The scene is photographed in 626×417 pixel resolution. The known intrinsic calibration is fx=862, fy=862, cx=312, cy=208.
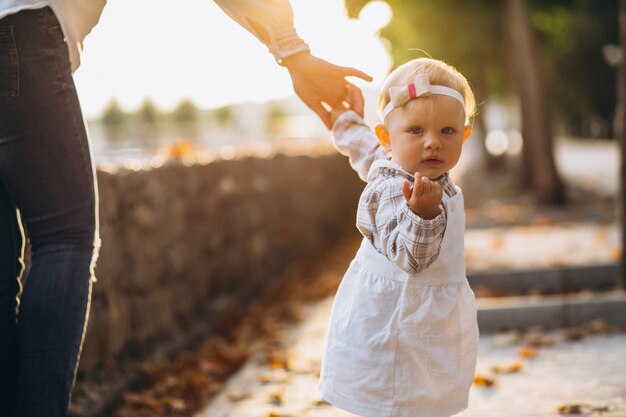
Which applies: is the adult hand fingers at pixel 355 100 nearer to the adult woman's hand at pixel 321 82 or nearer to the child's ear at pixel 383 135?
the adult woman's hand at pixel 321 82

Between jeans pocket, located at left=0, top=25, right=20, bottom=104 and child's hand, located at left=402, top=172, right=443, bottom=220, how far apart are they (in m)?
1.05

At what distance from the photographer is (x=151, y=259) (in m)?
5.41

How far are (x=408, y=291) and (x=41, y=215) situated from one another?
105cm

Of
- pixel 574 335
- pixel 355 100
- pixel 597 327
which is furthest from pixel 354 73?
pixel 597 327

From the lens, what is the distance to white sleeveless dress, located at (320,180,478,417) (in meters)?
2.51

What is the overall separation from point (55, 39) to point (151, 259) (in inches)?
126

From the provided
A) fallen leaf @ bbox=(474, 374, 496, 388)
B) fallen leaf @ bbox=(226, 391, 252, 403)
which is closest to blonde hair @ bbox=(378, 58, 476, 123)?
fallen leaf @ bbox=(474, 374, 496, 388)

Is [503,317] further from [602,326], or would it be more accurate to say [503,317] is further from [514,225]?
[514,225]

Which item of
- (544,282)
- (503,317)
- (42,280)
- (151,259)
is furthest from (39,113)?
(544,282)

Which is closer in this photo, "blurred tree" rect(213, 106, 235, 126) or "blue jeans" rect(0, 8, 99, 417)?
"blue jeans" rect(0, 8, 99, 417)

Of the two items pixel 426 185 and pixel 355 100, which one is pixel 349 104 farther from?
pixel 426 185


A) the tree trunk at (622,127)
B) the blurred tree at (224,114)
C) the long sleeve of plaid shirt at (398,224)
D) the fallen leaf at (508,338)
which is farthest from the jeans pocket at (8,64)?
the blurred tree at (224,114)

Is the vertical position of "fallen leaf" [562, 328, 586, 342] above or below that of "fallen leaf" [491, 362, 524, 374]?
below

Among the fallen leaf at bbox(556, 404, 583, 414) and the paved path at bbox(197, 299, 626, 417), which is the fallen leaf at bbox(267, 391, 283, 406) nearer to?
the paved path at bbox(197, 299, 626, 417)
